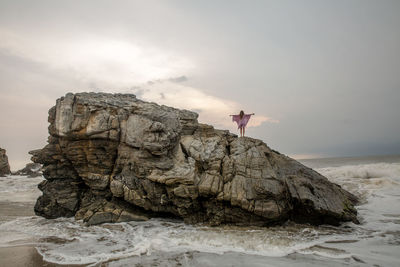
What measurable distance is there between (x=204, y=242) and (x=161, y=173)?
150 inches

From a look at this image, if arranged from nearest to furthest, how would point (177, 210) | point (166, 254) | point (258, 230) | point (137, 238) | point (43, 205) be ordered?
point (166, 254) → point (137, 238) → point (258, 230) → point (177, 210) → point (43, 205)

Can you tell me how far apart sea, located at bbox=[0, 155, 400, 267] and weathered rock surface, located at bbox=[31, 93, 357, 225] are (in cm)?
68

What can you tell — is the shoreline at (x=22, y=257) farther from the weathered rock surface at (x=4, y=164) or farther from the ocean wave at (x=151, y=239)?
the weathered rock surface at (x=4, y=164)

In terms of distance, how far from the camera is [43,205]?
38.7 ft

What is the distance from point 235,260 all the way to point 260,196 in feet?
12.1

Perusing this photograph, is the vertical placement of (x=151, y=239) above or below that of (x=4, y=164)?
below

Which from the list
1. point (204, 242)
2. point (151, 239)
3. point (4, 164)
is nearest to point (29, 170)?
point (4, 164)

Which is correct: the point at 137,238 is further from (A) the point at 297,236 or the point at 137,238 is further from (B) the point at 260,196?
(A) the point at 297,236

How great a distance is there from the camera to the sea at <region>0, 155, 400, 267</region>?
6508 mm

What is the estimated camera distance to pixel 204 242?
7953mm

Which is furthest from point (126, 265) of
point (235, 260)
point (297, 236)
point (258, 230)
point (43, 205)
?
point (43, 205)

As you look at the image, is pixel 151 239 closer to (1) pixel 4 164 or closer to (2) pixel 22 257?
(2) pixel 22 257

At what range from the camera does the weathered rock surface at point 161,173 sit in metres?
9.98

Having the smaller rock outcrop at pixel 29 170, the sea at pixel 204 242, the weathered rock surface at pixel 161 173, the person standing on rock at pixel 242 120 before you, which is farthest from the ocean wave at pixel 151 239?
the smaller rock outcrop at pixel 29 170
